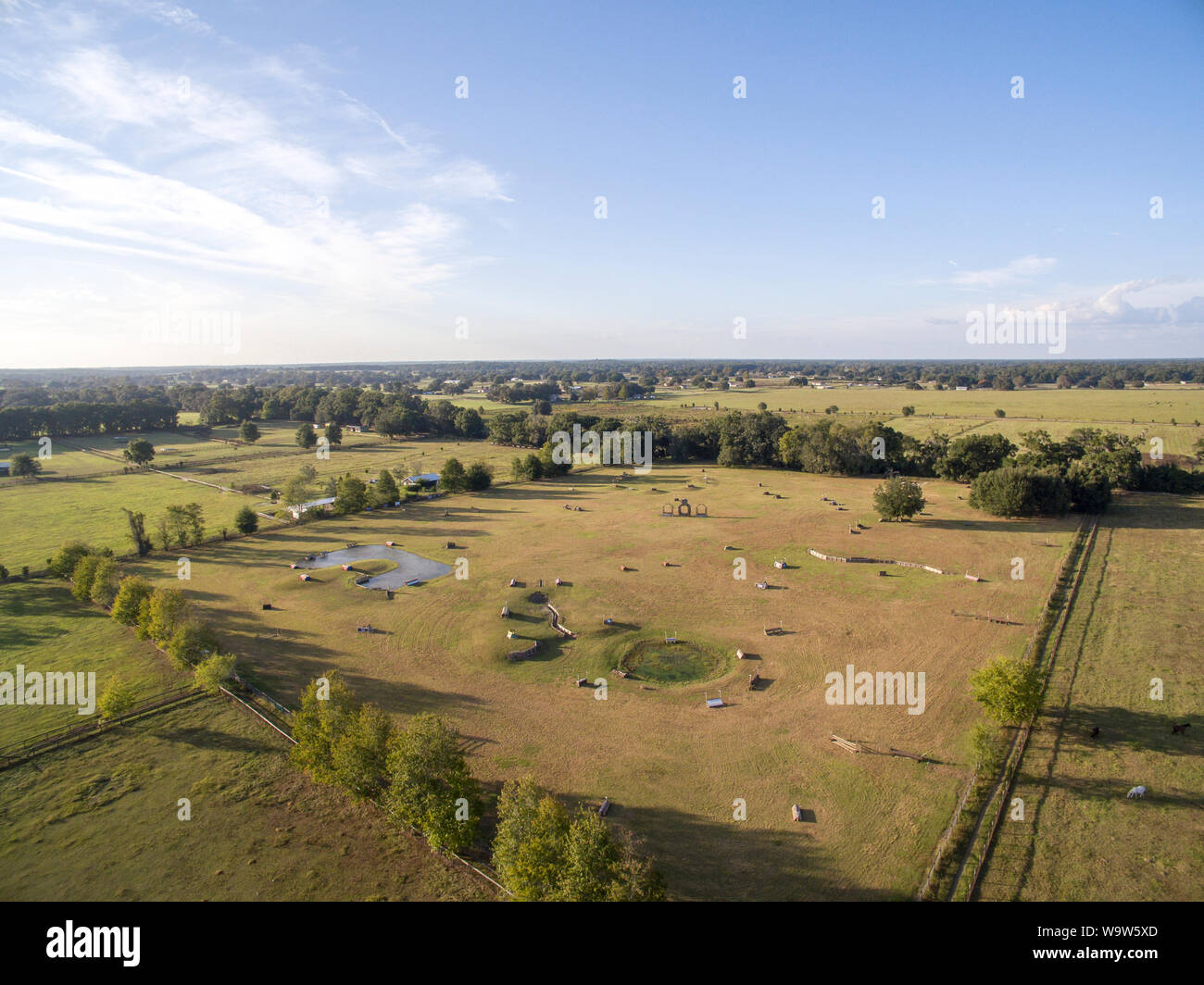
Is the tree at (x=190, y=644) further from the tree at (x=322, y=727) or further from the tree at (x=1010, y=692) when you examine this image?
the tree at (x=1010, y=692)

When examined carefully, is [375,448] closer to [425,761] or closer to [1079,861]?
[425,761]

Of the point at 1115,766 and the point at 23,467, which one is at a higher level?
the point at 23,467

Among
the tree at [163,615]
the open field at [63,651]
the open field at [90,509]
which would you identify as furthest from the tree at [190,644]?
the open field at [90,509]

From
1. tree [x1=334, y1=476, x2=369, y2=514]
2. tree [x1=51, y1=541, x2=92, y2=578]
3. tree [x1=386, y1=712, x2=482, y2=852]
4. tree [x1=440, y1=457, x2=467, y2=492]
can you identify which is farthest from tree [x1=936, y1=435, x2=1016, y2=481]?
tree [x1=51, y1=541, x2=92, y2=578]

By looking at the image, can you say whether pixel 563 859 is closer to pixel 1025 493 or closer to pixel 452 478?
pixel 1025 493

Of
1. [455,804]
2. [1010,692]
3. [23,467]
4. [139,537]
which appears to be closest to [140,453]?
[23,467]
